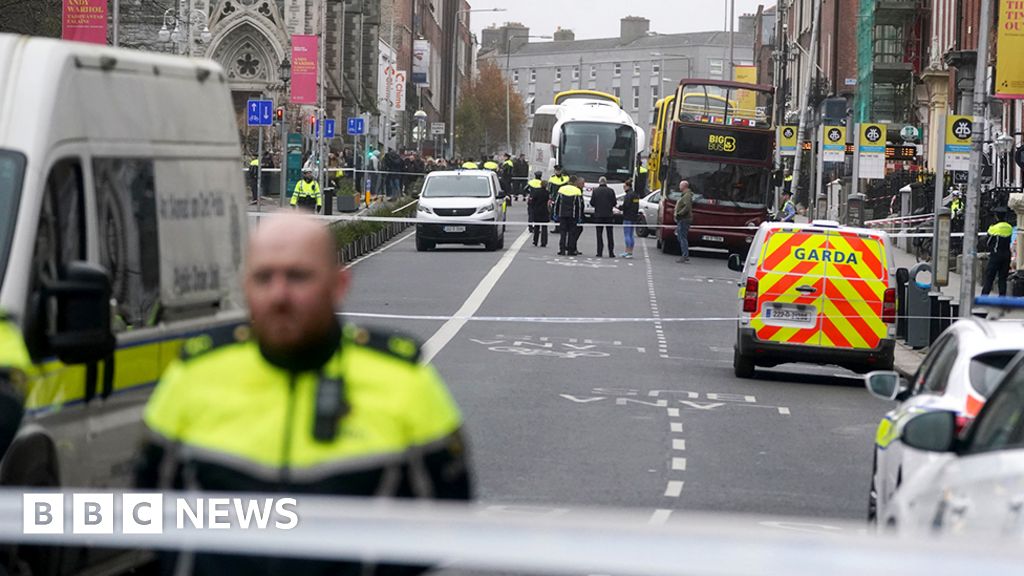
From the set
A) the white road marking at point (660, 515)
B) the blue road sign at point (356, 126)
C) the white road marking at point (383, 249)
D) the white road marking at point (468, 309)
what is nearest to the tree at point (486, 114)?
the blue road sign at point (356, 126)

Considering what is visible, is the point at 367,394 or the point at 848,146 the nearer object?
the point at 367,394

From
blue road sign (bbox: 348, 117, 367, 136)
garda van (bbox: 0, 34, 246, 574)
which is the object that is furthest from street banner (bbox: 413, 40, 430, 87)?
garda van (bbox: 0, 34, 246, 574)

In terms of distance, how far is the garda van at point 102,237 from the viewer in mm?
7156

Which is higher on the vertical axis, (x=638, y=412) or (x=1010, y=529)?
(x=1010, y=529)

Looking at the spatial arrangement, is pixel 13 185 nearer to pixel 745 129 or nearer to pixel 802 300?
pixel 802 300

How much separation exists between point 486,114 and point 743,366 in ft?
488

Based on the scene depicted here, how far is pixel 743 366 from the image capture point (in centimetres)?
2155

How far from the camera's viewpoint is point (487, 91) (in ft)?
560

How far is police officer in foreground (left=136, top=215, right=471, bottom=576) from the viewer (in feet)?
12.7

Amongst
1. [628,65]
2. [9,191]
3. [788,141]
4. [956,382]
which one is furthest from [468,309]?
[628,65]

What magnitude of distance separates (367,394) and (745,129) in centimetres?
4671

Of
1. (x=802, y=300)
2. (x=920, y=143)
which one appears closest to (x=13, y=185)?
(x=802, y=300)

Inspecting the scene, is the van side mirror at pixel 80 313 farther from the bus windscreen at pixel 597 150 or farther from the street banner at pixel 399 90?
the street banner at pixel 399 90

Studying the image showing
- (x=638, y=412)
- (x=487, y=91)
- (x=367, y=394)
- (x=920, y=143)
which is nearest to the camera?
(x=367, y=394)
